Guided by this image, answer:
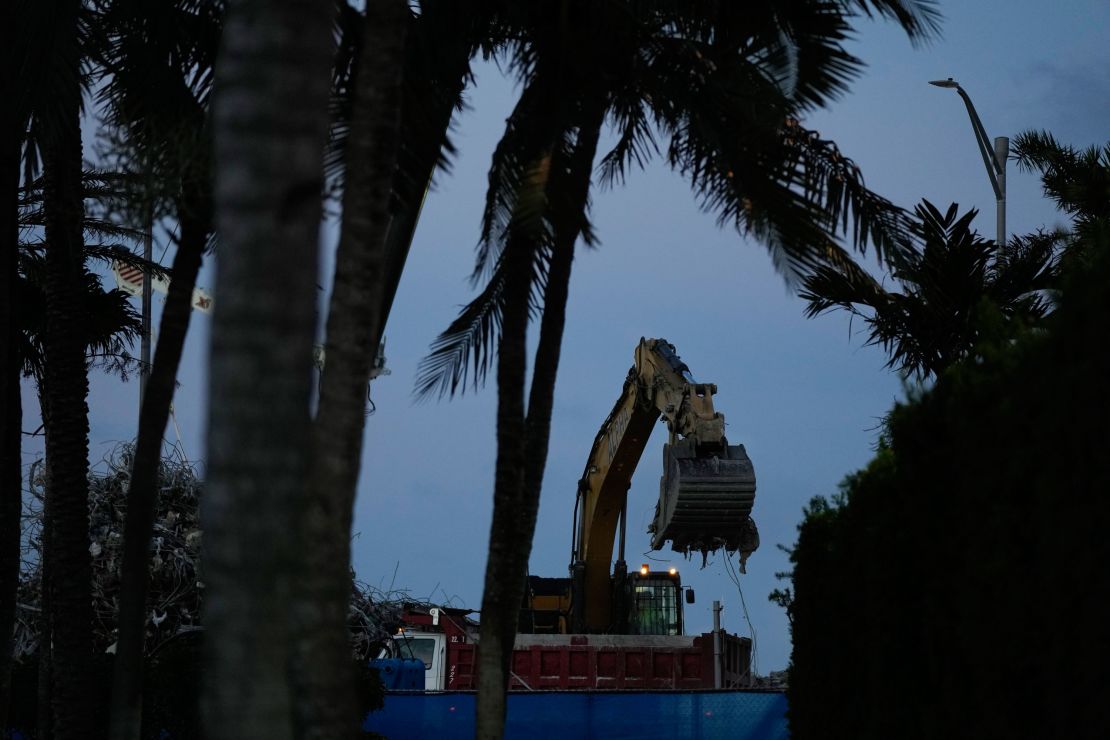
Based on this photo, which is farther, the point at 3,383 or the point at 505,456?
the point at 3,383

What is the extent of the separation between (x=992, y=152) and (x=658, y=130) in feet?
29.8

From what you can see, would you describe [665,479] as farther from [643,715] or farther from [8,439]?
[8,439]

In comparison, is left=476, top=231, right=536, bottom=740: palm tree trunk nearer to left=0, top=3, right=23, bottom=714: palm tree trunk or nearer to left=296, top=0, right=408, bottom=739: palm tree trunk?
left=296, top=0, right=408, bottom=739: palm tree trunk

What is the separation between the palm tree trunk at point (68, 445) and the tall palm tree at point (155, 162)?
582 millimetres

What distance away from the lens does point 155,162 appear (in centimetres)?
1061

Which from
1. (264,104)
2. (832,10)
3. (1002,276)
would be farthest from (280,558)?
(1002,276)

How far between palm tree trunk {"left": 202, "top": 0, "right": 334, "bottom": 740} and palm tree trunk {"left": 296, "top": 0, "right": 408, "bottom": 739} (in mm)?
1793

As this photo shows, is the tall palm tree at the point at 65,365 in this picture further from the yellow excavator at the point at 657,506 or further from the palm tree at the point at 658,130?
the yellow excavator at the point at 657,506

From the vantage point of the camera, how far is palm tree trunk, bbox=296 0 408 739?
740cm

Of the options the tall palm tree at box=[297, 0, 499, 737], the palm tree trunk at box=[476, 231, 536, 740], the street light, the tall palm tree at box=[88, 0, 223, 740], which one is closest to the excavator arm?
the street light

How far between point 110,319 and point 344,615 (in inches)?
492

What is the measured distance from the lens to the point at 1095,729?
19.0ft

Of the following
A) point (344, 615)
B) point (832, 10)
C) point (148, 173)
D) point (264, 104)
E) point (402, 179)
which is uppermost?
point (832, 10)

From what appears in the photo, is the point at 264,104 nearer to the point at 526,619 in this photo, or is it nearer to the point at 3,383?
the point at 3,383
